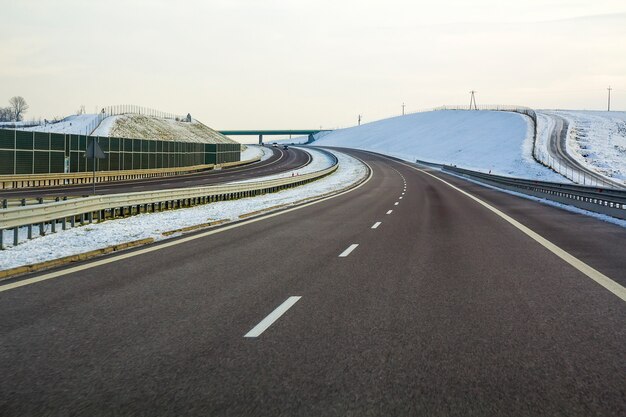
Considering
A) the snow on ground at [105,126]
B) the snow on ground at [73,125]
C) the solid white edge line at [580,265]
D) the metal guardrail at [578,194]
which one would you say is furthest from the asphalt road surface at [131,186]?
the snow on ground at [73,125]

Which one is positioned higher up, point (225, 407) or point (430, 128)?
point (430, 128)

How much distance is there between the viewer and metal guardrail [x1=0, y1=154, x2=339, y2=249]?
11.9 metres

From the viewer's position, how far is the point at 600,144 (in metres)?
85.6

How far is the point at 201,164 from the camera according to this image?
68.4 meters

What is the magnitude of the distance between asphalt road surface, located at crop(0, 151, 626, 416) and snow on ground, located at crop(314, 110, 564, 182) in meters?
54.0

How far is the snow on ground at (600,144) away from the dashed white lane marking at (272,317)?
5691 cm

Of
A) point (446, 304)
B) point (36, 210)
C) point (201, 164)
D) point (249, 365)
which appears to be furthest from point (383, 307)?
point (201, 164)

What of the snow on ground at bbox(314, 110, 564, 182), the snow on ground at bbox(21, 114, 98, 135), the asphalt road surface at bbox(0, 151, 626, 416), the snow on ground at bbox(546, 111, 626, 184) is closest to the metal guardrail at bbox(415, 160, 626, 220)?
the asphalt road surface at bbox(0, 151, 626, 416)

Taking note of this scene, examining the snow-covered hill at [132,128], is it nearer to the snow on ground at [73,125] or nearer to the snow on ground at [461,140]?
the snow on ground at [73,125]

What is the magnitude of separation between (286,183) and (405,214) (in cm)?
1878

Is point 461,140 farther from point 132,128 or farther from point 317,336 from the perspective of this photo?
point 317,336

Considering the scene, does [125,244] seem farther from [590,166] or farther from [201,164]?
[590,166]

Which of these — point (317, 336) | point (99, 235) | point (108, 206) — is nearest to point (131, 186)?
point (108, 206)

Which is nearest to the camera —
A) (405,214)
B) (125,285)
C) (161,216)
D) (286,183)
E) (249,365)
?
(249,365)
